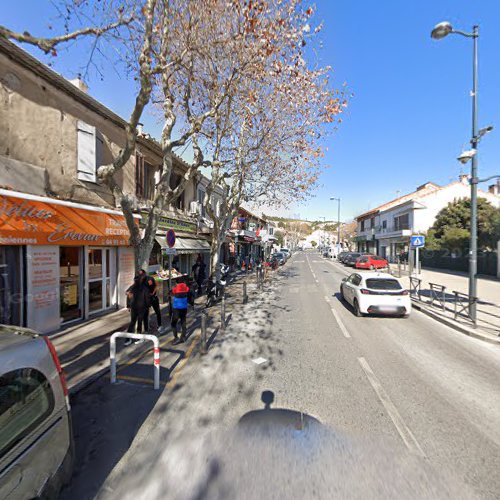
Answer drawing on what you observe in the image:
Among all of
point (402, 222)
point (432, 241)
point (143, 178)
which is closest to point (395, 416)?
point (143, 178)

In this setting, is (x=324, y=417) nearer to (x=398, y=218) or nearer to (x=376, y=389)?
(x=376, y=389)

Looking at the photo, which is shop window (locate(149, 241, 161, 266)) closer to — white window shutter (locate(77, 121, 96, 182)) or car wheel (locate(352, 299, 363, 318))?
white window shutter (locate(77, 121, 96, 182))

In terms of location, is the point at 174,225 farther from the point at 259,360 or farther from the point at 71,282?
the point at 259,360

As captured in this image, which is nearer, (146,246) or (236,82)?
(146,246)

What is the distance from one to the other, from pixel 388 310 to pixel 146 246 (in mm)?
7596

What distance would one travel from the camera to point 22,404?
2072 mm

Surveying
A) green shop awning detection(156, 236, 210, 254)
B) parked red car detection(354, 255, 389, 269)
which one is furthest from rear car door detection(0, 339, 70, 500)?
parked red car detection(354, 255, 389, 269)

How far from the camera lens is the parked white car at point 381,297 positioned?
8508mm

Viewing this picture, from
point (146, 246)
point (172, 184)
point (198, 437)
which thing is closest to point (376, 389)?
point (198, 437)

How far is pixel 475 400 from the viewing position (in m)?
4.10

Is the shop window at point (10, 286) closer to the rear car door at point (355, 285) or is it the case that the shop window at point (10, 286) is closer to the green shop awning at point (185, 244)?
the green shop awning at point (185, 244)

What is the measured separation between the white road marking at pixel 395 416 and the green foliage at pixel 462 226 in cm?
2349

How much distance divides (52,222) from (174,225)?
682cm

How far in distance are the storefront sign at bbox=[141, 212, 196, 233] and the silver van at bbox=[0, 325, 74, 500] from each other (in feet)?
28.7
